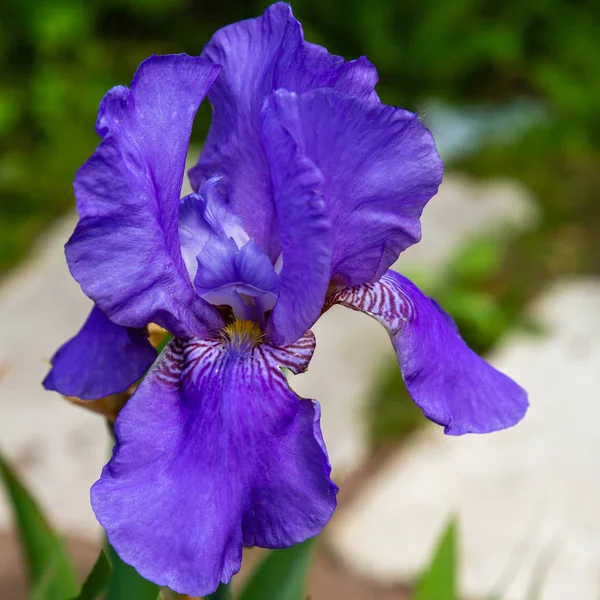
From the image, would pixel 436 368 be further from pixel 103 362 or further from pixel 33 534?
pixel 33 534

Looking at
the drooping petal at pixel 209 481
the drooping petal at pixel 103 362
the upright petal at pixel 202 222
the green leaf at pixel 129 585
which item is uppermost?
the upright petal at pixel 202 222

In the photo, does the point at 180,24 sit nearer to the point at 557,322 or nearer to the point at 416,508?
the point at 557,322

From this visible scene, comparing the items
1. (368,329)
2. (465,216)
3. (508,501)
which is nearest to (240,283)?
(508,501)

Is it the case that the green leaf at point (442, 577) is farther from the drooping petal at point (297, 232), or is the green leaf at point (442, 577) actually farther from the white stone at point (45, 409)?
the white stone at point (45, 409)

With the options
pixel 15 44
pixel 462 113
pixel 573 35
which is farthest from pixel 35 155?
pixel 573 35

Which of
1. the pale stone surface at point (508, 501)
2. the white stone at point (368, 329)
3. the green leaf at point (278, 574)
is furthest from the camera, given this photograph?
the white stone at point (368, 329)

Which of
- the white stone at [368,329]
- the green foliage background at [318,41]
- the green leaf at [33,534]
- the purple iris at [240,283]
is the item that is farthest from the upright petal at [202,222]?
the green foliage background at [318,41]
